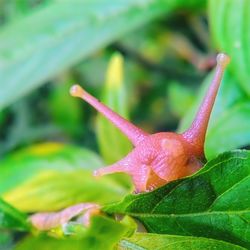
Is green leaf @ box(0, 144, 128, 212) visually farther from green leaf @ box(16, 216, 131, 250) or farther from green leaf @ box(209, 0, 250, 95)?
green leaf @ box(16, 216, 131, 250)

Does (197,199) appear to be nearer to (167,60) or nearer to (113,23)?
(113,23)

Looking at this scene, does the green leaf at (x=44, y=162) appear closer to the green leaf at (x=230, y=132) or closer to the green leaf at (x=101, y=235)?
the green leaf at (x=230, y=132)

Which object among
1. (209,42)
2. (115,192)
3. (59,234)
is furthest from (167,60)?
(59,234)

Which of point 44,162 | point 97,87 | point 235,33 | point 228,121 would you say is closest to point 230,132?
point 228,121

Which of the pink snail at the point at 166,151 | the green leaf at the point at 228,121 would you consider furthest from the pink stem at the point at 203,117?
the green leaf at the point at 228,121

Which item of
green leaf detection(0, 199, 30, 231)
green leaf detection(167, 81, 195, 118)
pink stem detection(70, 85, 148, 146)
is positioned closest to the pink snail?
pink stem detection(70, 85, 148, 146)

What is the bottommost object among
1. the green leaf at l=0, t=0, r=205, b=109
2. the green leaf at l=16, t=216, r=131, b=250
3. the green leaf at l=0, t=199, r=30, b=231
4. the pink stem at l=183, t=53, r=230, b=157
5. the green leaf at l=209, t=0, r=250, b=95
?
the green leaf at l=16, t=216, r=131, b=250
